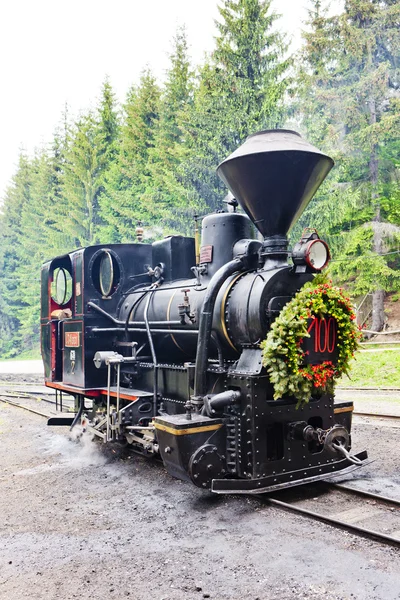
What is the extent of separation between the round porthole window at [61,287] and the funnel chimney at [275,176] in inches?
162

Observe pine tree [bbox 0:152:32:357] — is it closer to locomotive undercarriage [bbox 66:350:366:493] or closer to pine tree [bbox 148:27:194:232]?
pine tree [bbox 148:27:194:232]

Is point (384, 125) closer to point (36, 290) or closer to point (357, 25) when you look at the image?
point (357, 25)

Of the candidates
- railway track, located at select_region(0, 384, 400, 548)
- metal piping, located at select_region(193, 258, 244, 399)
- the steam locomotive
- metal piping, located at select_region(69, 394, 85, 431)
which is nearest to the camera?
railway track, located at select_region(0, 384, 400, 548)

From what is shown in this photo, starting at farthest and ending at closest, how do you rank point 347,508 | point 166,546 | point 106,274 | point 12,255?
point 12,255 < point 106,274 < point 347,508 < point 166,546

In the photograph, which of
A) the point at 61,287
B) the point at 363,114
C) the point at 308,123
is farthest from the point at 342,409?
the point at 363,114

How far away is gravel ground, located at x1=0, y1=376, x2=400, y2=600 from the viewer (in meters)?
3.34

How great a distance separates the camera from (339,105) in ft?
60.2

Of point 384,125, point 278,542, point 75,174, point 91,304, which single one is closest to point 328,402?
point 278,542

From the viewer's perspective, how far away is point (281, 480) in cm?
487

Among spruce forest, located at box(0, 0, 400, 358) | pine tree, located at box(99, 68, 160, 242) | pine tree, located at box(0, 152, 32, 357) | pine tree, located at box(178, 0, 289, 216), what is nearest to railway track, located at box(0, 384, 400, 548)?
spruce forest, located at box(0, 0, 400, 358)

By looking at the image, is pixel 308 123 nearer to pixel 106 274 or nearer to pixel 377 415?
pixel 377 415

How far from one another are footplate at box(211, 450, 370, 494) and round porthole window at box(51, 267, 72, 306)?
4.75m

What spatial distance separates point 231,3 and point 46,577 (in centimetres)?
1811

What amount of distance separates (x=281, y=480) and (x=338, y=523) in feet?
2.73
